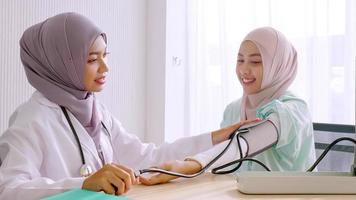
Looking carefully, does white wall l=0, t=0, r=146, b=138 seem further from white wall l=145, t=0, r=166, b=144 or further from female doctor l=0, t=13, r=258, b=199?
female doctor l=0, t=13, r=258, b=199

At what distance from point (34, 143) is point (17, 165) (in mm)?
94

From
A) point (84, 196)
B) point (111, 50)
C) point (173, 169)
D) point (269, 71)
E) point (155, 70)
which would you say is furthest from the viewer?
point (155, 70)

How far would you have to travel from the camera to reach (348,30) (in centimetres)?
218

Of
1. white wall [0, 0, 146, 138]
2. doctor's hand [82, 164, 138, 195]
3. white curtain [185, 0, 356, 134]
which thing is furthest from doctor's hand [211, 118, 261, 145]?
white wall [0, 0, 146, 138]

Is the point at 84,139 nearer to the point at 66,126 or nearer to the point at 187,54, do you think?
the point at 66,126

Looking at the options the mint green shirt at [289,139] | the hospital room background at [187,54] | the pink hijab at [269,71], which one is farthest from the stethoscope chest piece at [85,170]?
the hospital room background at [187,54]

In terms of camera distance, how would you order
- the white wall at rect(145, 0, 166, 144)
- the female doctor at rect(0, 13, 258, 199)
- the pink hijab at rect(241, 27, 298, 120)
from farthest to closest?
the white wall at rect(145, 0, 166, 144) < the pink hijab at rect(241, 27, 298, 120) < the female doctor at rect(0, 13, 258, 199)

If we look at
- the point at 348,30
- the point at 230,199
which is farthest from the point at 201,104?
the point at 230,199

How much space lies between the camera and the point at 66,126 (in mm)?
1220

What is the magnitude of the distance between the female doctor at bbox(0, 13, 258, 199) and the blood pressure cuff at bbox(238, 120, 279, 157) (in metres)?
0.07

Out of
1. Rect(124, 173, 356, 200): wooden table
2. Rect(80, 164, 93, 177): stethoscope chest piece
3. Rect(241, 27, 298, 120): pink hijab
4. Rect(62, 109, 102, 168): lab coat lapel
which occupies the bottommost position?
Rect(80, 164, 93, 177): stethoscope chest piece

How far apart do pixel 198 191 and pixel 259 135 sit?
0.41m

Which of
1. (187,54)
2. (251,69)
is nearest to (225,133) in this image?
(251,69)

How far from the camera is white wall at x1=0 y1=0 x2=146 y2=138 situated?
87.2 inches
